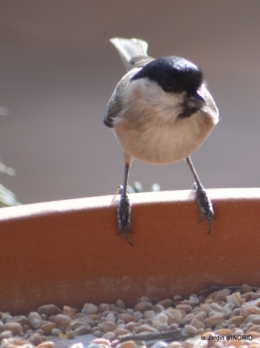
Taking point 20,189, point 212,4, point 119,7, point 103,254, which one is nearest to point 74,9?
point 119,7

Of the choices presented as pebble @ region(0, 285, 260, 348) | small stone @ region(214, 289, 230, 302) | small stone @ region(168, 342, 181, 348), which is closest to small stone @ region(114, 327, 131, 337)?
pebble @ region(0, 285, 260, 348)

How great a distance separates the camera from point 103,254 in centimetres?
124

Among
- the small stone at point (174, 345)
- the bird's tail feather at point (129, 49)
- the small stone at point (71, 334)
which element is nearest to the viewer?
the small stone at point (174, 345)

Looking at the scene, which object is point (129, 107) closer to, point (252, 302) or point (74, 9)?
point (252, 302)

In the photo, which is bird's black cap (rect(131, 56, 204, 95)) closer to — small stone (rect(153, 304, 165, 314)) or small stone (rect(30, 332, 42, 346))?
small stone (rect(153, 304, 165, 314))

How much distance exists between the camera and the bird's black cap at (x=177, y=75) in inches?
49.6

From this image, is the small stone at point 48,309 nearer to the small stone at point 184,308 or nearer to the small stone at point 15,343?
the small stone at point 15,343

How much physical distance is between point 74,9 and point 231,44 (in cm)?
102

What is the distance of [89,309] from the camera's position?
122cm

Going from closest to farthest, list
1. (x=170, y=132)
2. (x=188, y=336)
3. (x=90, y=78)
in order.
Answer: (x=188, y=336), (x=170, y=132), (x=90, y=78)

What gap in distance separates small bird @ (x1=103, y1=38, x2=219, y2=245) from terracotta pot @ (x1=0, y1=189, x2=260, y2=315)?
4 cm

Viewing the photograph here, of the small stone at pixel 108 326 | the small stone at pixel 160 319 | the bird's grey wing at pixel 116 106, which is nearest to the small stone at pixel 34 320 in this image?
the small stone at pixel 108 326

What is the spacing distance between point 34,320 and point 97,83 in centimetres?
258

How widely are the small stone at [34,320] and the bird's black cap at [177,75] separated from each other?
544mm
